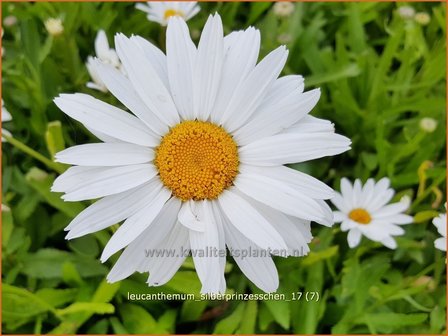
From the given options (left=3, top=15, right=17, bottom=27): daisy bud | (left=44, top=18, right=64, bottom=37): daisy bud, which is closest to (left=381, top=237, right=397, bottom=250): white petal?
(left=44, top=18, right=64, bottom=37): daisy bud

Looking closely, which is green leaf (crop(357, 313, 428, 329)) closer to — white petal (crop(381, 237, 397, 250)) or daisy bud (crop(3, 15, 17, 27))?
white petal (crop(381, 237, 397, 250))

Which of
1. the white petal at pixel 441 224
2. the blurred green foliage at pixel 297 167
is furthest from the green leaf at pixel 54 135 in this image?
the white petal at pixel 441 224

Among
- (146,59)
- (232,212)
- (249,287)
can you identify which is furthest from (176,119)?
(249,287)

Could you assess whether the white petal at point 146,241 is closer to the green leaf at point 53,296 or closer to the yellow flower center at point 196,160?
the yellow flower center at point 196,160

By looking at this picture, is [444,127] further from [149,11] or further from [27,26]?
[27,26]

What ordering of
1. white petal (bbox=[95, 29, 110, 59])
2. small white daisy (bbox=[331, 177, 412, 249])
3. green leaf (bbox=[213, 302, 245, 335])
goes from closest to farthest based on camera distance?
green leaf (bbox=[213, 302, 245, 335]) < small white daisy (bbox=[331, 177, 412, 249]) < white petal (bbox=[95, 29, 110, 59])

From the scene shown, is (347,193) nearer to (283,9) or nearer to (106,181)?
(283,9)
